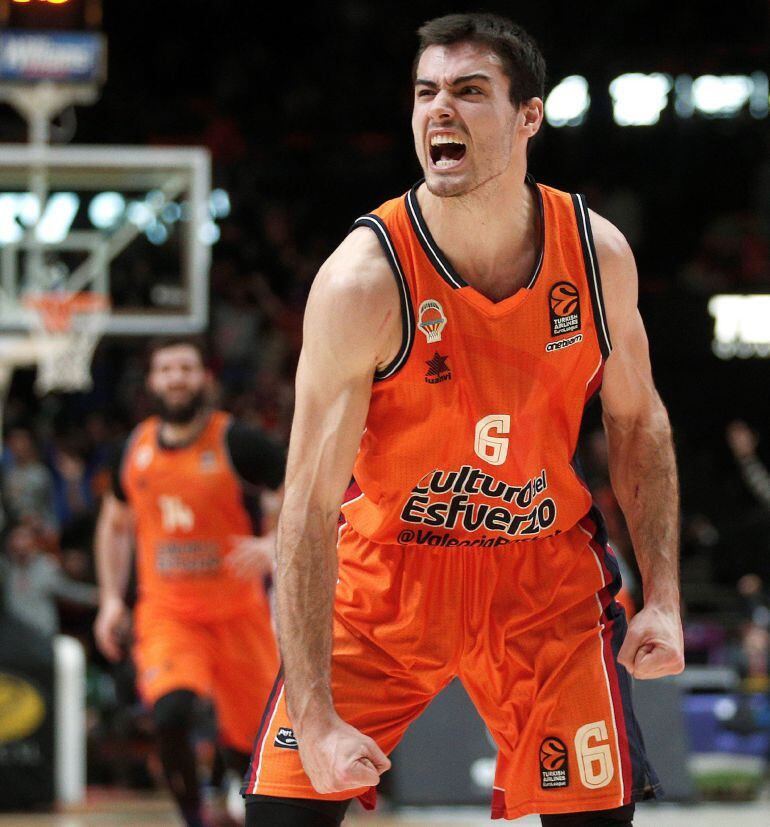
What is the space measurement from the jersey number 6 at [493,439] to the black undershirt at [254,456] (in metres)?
3.48

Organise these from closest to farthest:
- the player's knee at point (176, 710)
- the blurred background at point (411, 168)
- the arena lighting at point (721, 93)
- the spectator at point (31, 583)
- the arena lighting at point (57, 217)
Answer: the player's knee at point (176, 710) < the spectator at point (31, 583) < the arena lighting at point (57, 217) < the blurred background at point (411, 168) < the arena lighting at point (721, 93)

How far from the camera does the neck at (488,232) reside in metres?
3.13

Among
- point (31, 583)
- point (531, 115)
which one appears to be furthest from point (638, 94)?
point (531, 115)

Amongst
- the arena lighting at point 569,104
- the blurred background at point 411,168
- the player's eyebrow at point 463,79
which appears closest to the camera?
the player's eyebrow at point 463,79

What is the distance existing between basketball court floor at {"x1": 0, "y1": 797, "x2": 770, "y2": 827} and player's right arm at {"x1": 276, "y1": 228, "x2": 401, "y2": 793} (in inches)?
191

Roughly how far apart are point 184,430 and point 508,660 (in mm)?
3838

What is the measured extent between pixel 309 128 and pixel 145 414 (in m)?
5.08

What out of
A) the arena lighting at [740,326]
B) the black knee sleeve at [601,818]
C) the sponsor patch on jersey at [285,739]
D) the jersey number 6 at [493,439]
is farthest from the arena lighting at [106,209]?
the black knee sleeve at [601,818]

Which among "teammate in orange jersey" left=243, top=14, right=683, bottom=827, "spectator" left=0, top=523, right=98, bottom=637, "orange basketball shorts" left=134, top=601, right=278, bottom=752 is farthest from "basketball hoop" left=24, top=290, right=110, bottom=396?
"teammate in orange jersey" left=243, top=14, right=683, bottom=827

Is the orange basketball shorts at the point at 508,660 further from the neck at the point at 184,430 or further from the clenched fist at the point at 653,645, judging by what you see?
the neck at the point at 184,430

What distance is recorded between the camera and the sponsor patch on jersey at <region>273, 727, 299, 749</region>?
298 cm

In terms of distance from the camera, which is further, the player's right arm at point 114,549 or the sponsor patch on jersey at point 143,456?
the player's right arm at point 114,549

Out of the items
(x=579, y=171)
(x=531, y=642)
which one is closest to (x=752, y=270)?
(x=579, y=171)

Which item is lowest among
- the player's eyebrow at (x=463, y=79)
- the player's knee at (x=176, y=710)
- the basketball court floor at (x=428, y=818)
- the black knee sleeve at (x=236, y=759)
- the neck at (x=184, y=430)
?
the basketball court floor at (x=428, y=818)
